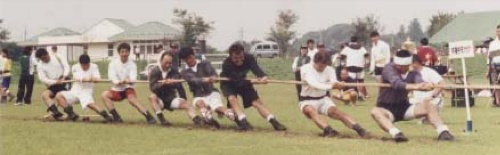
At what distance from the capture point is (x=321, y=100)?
13.2 metres

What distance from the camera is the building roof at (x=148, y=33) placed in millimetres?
84062

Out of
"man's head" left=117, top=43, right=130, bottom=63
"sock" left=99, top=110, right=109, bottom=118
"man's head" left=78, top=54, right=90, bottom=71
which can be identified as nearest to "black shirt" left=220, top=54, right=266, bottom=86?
"man's head" left=117, top=43, right=130, bottom=63

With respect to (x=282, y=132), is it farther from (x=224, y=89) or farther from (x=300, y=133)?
(x=224, y=89)

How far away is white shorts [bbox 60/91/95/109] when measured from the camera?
1615 centimetres

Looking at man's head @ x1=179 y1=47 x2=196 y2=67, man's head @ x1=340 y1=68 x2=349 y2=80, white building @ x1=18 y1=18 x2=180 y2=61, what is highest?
white building @ x1=18 y1=18 x2=180 y2=61

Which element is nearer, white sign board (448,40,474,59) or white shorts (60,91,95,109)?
white sign board (448,40,474,59)

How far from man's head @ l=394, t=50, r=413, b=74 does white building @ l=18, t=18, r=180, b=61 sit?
65637 millimetres

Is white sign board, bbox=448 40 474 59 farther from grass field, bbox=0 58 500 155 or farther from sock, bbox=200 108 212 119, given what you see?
sock, bbox=200 108 212 119

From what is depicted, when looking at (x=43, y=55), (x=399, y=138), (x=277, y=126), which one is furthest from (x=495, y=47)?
(x=43, y=55)

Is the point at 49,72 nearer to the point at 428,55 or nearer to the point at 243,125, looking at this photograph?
the point at 243,125

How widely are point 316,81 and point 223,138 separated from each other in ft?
5.45

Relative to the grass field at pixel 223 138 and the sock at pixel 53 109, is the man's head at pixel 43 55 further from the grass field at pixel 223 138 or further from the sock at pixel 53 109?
the grass field at pixel 223 138

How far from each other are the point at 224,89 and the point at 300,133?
2162 millimetres

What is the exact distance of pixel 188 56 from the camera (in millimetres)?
15125
